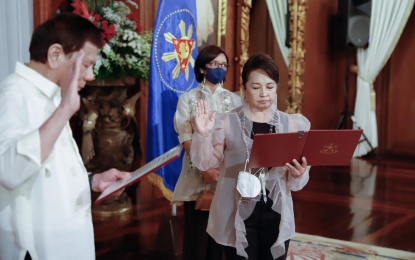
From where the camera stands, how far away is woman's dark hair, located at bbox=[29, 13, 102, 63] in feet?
4.31

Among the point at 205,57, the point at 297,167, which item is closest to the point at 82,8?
the point at 205,57

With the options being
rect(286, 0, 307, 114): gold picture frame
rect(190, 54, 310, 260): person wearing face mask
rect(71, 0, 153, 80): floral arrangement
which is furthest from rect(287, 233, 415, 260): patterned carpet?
rect(286, 0, 307, 114): gold picture frame

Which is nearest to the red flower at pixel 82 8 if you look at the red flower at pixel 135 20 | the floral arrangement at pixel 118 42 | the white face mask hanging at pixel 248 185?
the floral arrangement at pixel 118 42

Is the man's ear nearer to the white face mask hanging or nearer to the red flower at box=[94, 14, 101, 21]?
the white face mask hanging

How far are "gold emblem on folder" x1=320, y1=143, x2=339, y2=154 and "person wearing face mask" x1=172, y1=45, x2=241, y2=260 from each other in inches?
34.6

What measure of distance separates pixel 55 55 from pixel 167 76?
7.23ft

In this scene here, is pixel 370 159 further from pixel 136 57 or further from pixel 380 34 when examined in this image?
pixel 136 57

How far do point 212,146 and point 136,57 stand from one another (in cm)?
231

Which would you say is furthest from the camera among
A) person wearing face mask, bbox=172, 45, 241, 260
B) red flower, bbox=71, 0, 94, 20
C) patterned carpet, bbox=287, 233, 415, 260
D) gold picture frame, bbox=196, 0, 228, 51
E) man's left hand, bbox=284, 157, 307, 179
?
gold picture frame, bbox=196, 0, 228, 51

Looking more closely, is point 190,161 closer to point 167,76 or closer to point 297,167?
point 167,76

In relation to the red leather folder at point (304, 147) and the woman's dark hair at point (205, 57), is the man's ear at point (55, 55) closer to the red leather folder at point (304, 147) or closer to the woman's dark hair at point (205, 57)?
the red leather folder at point (304, 147)

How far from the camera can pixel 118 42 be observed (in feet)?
13.5

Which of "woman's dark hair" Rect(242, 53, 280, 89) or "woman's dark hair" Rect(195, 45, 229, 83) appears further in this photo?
"woman's dark hair" Rect(195, 45, 229, 83)

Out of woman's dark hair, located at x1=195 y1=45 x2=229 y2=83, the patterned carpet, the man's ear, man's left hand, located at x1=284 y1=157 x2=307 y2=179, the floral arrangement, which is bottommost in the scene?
the patterned carpet
